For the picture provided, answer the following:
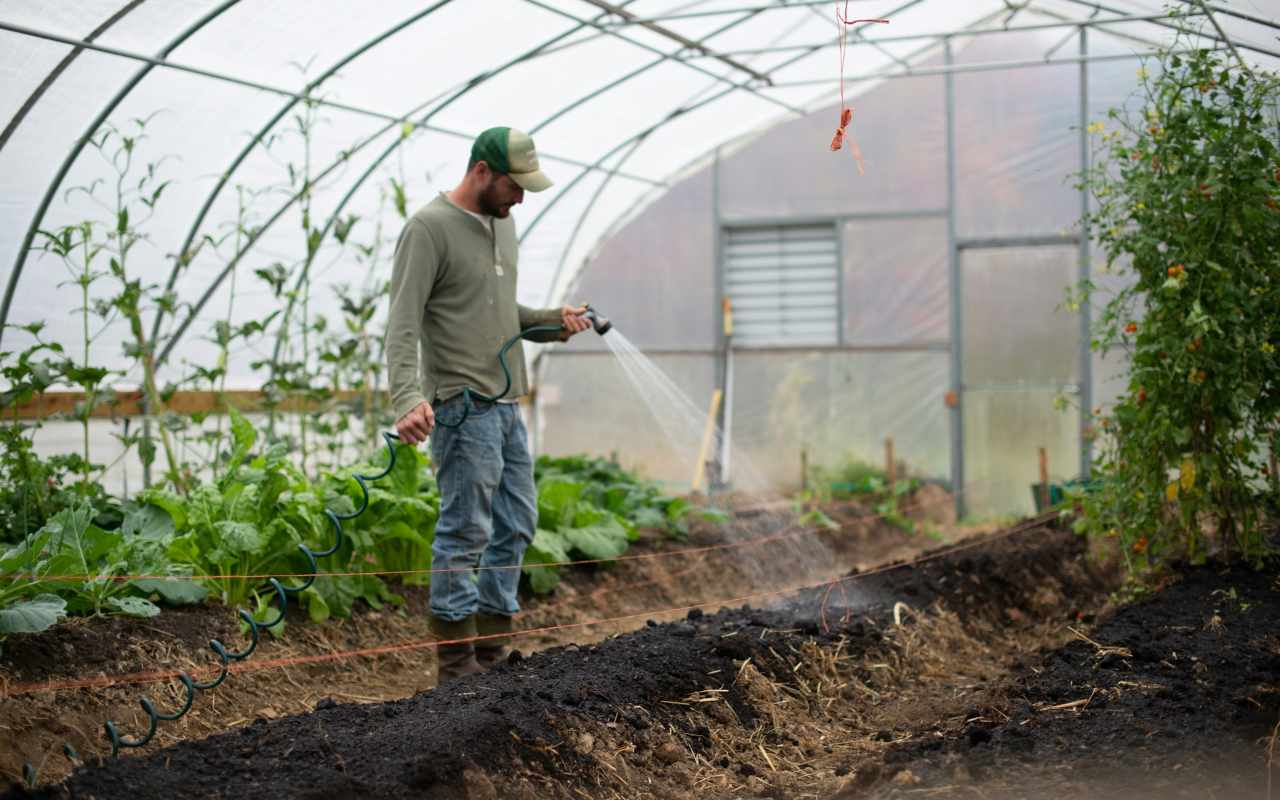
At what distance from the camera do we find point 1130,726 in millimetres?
2842

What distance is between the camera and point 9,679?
10.2 ft

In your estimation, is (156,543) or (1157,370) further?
(1157,370)

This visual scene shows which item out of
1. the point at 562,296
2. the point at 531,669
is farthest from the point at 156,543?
the point at 562,296

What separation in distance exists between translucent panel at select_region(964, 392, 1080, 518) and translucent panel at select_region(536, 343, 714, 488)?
2.15 m

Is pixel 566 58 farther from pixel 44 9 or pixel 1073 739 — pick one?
pixel 1073 739

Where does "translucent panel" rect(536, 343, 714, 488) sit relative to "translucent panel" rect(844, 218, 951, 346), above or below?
below

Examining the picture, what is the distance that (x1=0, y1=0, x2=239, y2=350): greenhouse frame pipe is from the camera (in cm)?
494

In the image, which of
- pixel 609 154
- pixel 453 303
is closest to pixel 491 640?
pixel 453 303

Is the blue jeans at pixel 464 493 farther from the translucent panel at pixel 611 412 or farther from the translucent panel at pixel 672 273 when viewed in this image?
the translucent panel at pixel 672 273

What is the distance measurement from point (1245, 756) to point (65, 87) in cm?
472

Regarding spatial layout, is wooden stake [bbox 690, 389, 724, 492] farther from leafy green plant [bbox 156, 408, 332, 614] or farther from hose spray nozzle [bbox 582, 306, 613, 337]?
hose spray nozzle [bbox 582, 306, 613, 337]

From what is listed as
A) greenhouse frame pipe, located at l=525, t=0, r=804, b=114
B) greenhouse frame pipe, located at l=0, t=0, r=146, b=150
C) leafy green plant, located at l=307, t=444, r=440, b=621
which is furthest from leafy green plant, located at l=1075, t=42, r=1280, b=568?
greenhouse frame pipe, located at l=0, t=0, r=146, b=150

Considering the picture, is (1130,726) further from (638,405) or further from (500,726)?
(638,405)

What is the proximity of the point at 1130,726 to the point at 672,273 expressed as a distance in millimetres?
7115
